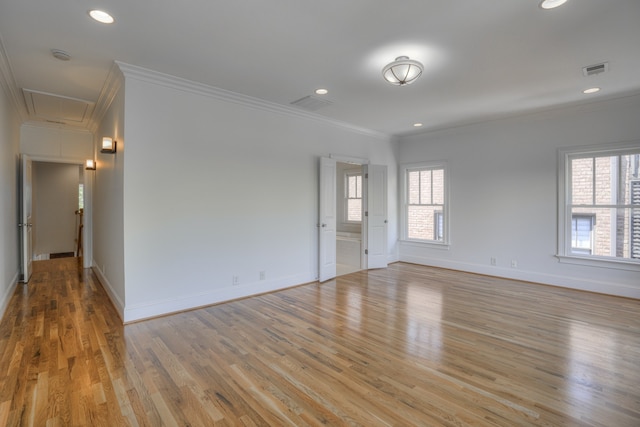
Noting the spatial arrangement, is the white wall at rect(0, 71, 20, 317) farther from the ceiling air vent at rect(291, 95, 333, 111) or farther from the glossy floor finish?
the ceiling air vent at rect(291, 95, 333, 111)

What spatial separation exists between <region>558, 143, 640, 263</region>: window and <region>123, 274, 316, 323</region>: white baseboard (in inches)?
174

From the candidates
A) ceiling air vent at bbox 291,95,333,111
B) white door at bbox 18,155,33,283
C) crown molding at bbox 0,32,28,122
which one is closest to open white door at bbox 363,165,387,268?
ceiling air vent at bbox 291,95,333,111

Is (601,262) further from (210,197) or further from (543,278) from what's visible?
(210,197)

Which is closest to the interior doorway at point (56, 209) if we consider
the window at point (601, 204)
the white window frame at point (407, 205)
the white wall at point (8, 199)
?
the white wall at point (8, 199)

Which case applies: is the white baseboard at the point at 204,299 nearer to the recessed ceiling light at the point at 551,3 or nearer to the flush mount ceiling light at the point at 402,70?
the flush mount ceiling light at the point at 402,70

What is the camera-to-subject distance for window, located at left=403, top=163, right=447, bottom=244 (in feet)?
21.8

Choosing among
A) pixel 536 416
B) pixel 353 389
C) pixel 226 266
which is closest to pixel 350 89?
pixel 226 266

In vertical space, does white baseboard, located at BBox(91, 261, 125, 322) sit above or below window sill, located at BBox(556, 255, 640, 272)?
below

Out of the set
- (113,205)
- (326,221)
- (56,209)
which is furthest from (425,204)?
(56,209)

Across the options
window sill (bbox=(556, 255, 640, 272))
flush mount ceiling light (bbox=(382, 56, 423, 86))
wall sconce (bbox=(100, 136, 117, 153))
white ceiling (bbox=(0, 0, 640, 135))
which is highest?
white ceiling (bbox=(0, 0, 640, 135))

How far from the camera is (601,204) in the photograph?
15.7ft

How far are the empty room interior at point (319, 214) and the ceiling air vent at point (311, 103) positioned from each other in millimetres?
52

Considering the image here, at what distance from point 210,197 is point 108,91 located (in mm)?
1938

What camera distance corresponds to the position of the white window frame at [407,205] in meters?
6.47
